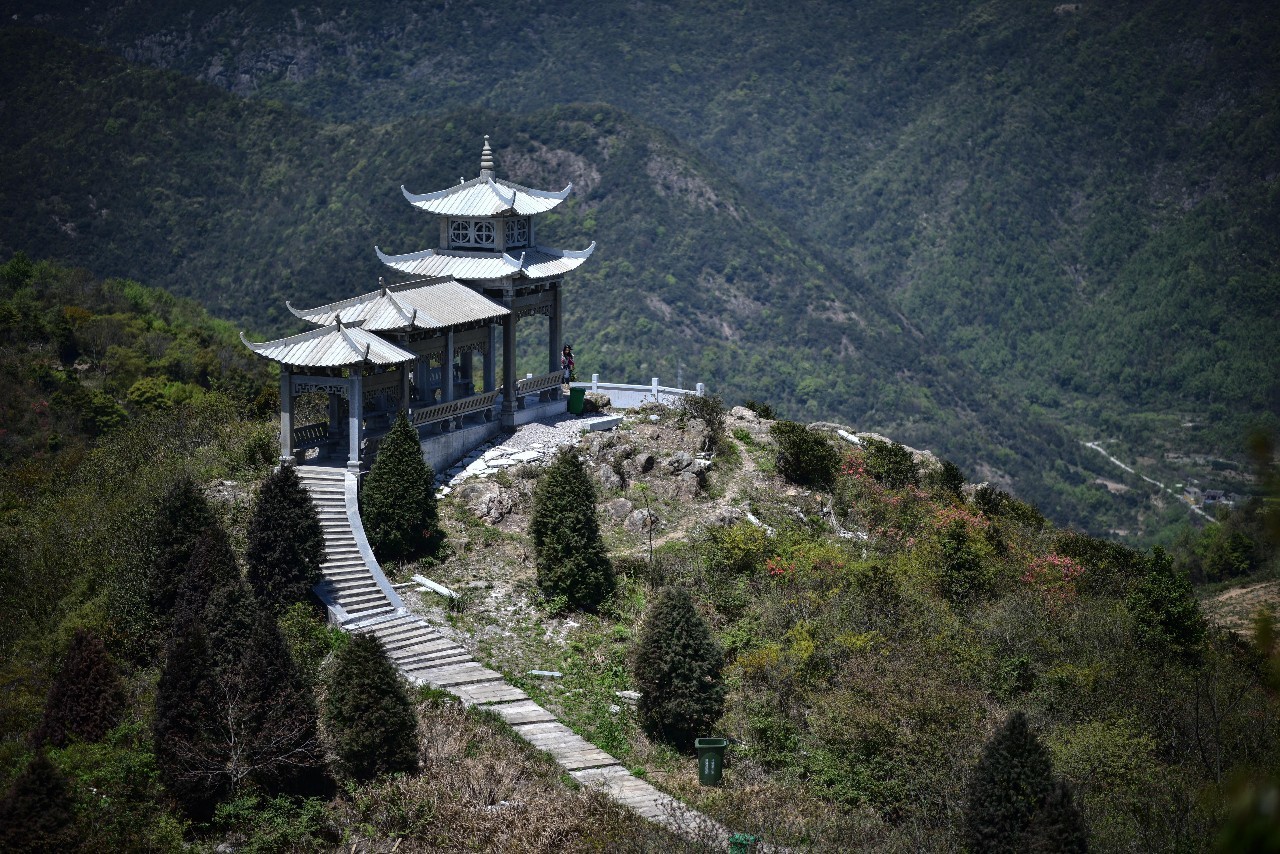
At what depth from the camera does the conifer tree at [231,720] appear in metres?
21.0

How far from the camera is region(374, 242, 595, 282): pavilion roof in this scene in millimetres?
35375

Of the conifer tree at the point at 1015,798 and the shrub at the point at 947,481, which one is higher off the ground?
the conifer tree at the point at 1015,798

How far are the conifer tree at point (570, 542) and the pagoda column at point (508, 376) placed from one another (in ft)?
20.1

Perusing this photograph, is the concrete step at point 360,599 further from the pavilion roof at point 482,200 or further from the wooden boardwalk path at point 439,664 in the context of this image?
the pavilion roof at point 482,200

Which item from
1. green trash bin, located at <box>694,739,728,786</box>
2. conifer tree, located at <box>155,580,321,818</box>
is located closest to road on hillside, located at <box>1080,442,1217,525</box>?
green trash bin, located at <box>694,739,728,786</box>

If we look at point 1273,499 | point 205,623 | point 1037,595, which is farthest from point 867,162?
point 1273,499

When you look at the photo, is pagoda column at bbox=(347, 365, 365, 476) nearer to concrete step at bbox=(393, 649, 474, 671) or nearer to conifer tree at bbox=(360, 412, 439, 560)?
conifer tree at bbox=(360, 412, 439, 560)

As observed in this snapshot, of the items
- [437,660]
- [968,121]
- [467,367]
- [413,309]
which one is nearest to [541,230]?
[467,367]

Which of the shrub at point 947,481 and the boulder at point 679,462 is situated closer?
the boulder at point 679,462

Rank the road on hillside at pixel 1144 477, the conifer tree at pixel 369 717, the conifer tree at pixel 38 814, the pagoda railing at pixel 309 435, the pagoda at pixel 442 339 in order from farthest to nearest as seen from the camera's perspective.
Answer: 1. the road on hillside at pixel 1144 477
2. the pagoda railing at pixel 309 435
3. the pagoda at pixel 442 339
4. the conifer tree at pixel 369 717
5. the conifer tree at pixel 38 814

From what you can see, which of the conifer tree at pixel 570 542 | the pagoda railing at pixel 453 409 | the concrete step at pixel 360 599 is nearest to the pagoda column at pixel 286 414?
the pagoda railing at pixel 453 409

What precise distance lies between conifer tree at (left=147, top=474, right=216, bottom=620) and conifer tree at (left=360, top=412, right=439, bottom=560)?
3.80 meters

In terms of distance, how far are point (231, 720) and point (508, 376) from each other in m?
15.4

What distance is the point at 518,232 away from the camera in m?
37.0
